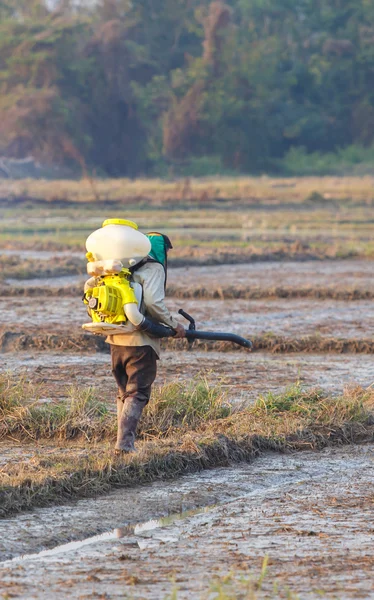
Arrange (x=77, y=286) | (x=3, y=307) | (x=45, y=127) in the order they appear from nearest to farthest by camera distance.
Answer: (x=3, y=307)
(x=77, y=286)
(x=45, y=127)

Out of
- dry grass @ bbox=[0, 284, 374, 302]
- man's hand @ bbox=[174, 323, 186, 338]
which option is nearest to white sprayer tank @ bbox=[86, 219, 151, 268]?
man's hand @ bbox=[174, 323, 186, 338]

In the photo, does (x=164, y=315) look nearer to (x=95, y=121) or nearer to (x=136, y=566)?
(x=136, y=566)

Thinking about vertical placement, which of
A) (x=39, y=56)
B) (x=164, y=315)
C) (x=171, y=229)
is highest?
(x=39, y=56)

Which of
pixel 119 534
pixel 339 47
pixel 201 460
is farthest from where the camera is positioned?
pixel 339 47

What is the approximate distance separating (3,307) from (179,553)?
9.70m

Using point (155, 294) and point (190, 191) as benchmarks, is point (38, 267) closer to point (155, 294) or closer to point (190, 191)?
point (155, 294)

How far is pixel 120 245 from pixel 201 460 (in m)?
1.32

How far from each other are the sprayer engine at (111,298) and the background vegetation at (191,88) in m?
46.2

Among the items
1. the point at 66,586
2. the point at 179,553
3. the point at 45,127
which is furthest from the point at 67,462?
the point at 45,127

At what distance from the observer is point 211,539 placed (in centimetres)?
501

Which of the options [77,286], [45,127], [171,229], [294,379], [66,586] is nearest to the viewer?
[66,586]

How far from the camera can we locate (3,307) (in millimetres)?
14180

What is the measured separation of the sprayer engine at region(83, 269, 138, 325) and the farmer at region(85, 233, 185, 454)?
0.32 feet

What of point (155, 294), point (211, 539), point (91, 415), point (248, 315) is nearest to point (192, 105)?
point (248, 315)
